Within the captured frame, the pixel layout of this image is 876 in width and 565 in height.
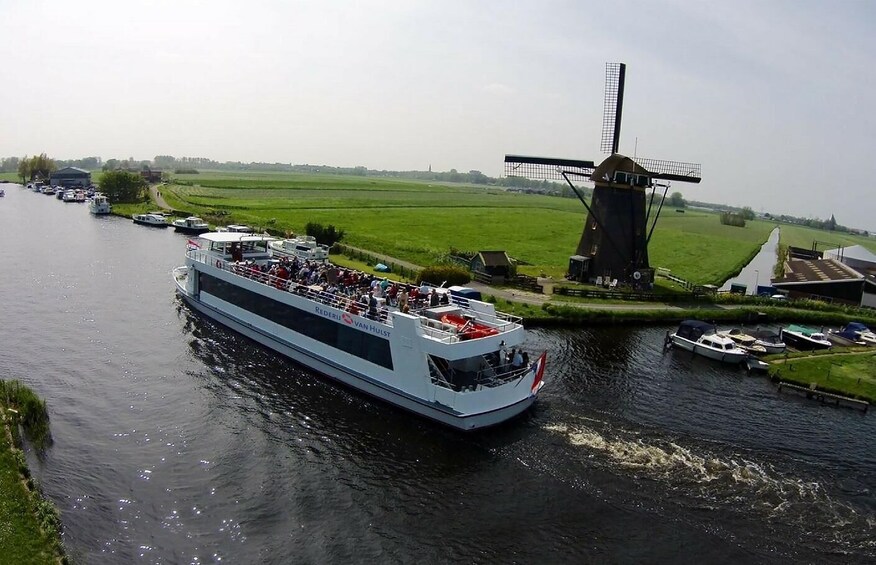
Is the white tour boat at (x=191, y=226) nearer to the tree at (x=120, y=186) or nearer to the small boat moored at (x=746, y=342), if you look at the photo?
the tree at (x=120, y=186)

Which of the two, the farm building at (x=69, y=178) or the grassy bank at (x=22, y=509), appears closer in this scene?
the grassy bank at (x=22, y=509)

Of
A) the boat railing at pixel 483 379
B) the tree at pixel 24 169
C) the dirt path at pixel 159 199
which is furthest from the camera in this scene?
the tree at pixel 24 169

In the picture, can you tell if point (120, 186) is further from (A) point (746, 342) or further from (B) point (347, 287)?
(A) point (746, 342)

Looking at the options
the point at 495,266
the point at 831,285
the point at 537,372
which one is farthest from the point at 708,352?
the point at 831,285

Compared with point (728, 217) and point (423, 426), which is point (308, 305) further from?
point (728, 217)

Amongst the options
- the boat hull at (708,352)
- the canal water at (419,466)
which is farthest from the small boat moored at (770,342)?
the canal water at (419,466)
